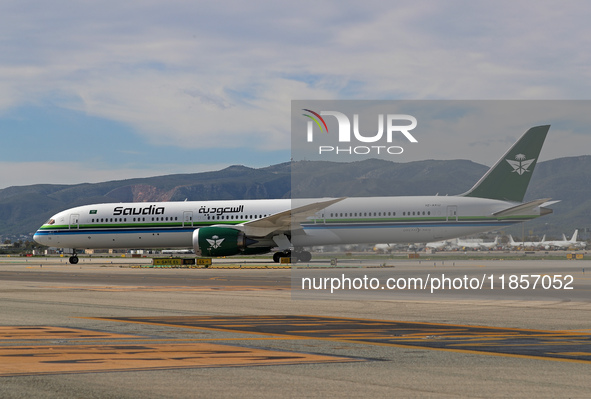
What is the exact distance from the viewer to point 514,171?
55.3 meters

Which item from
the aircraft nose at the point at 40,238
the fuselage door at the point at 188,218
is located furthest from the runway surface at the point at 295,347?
the aircraft nose at the point at 40,238

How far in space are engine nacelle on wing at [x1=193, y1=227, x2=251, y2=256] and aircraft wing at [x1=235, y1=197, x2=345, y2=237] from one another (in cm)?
123

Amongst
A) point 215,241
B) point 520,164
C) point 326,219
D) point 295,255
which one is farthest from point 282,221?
point 520,164

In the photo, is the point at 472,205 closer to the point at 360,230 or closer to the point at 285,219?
the point at 360,230

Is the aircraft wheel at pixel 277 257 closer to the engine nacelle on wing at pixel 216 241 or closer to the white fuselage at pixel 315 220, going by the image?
the white fuselage at pixel 315 220

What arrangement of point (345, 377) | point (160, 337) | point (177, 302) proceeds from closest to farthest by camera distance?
point (345, 377) → point (160, 337) → point (177, 302)

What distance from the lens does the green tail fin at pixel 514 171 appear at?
178ft

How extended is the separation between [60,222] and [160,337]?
4942 cm

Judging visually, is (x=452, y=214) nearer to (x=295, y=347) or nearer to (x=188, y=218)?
(x=188, y=218)

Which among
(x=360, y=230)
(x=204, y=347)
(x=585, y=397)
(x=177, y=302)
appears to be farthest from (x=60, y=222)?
(x=585, y=397)

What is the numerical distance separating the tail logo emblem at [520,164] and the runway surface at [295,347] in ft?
109

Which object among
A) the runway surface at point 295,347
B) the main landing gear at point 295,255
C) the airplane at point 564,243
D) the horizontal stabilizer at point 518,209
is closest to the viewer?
the runway surface at point 295,347

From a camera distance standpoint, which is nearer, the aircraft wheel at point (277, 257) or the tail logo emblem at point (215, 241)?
the tail logo emblem at point (215, 241)

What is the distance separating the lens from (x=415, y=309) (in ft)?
64.4
